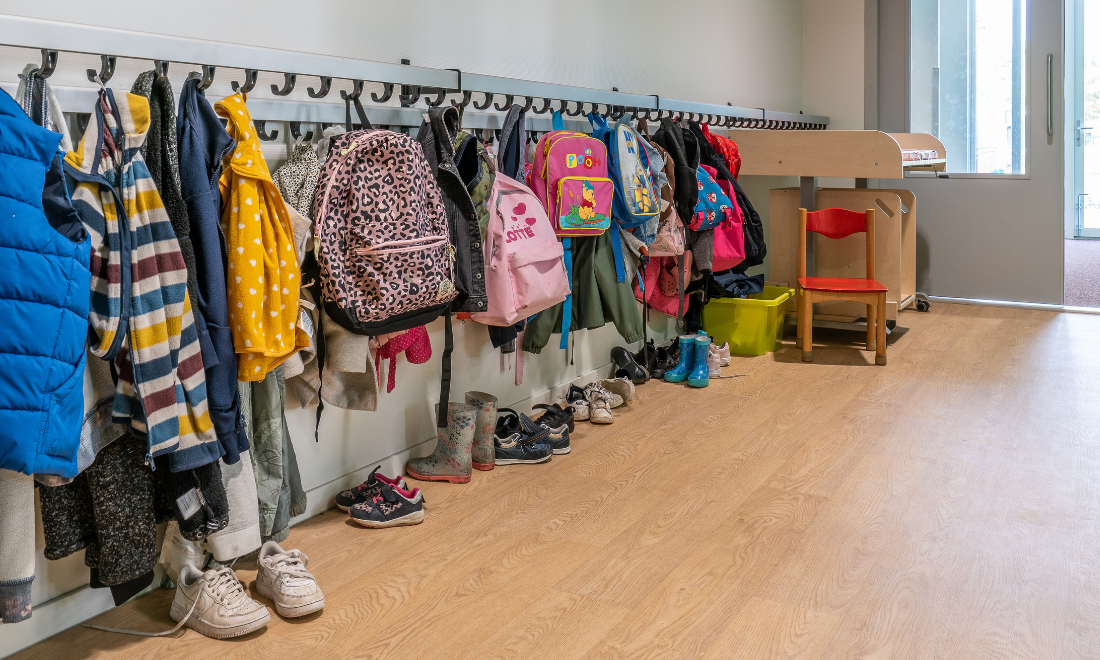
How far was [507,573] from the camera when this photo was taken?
215 centimetres

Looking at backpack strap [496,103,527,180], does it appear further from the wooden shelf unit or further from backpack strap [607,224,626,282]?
the wooden shelf unit

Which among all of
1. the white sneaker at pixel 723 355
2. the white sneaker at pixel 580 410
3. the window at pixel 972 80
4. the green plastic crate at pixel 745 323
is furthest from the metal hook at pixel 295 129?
the window at pixel 972 80

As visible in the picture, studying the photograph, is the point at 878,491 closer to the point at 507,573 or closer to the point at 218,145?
the point at 507,573

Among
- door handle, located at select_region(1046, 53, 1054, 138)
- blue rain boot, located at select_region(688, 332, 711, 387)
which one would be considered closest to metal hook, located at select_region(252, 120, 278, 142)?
blue rain boot, located at select_region(688, 332, 711, 387)

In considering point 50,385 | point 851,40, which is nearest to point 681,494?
point 50,385

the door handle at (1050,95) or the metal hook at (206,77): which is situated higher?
the door handle at (1050,95)

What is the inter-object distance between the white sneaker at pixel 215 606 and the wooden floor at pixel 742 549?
1.1 inches

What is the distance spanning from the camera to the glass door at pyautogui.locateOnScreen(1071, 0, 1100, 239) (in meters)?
8.05

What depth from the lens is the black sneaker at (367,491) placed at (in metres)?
2.50

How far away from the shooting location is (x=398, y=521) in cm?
243

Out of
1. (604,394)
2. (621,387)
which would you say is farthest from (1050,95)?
(604,394)

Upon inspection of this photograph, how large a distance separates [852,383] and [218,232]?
277 cm

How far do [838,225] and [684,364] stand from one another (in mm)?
1178

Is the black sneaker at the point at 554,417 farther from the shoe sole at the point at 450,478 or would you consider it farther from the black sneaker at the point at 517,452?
the shoe sole at the point at 450,478
